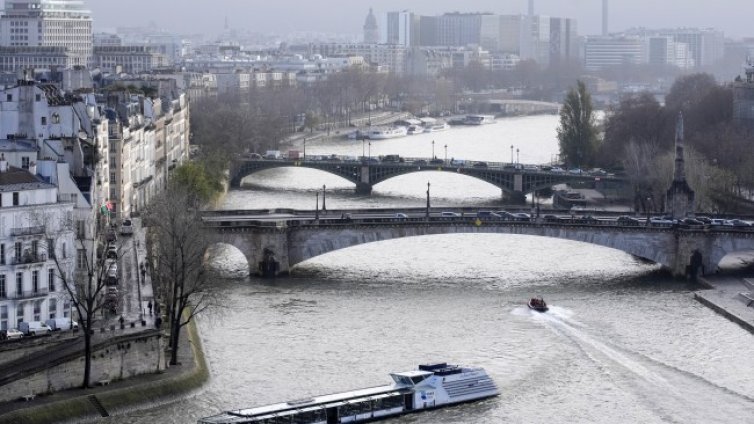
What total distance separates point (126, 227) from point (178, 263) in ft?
37.8

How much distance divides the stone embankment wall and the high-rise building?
347 feet

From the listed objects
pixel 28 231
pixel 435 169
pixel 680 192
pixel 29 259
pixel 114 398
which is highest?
pixel 28 231

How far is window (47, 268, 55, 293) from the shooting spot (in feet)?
125

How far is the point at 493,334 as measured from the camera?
43531 millimetres

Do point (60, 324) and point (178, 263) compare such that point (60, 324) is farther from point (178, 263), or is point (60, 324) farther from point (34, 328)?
point (178, 263)

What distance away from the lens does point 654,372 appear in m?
39.5

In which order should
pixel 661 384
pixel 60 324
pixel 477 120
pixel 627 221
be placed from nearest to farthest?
1. pixel 60 324
2. pixel 661 384
3. pixel 627 221
4. pixel 477 120

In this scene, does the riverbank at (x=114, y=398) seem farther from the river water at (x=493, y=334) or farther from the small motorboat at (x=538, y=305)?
the small motorboat at (x=538, y=305)

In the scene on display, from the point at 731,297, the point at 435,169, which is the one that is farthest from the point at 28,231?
the point at 435,169

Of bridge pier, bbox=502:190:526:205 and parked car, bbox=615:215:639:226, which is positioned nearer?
parked car, bbox=615:215:639:226

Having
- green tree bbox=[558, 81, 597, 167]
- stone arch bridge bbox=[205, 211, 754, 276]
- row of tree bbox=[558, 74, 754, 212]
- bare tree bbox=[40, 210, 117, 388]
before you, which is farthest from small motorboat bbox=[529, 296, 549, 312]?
green tree bbox=[558, 81, 597, 167]

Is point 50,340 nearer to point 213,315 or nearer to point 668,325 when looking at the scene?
point 213,315

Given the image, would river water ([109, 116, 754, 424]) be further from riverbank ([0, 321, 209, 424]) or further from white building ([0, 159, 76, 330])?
white building ([0, 159, 76, 330])

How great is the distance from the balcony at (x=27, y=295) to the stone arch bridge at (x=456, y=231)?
13860 mm
